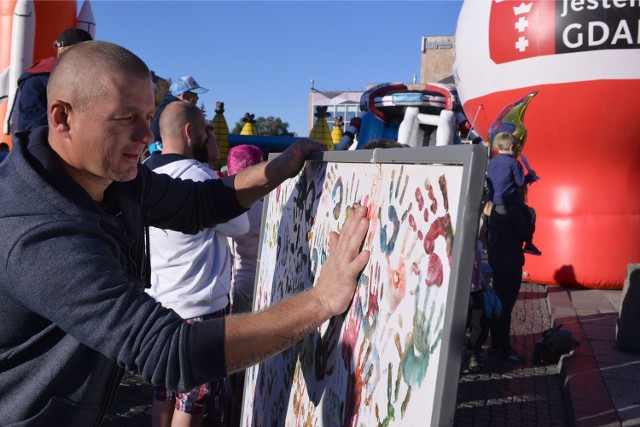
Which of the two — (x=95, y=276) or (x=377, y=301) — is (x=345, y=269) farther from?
(x=95, y=276)

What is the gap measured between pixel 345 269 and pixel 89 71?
826 mm

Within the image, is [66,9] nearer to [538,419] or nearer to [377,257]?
[538,419]

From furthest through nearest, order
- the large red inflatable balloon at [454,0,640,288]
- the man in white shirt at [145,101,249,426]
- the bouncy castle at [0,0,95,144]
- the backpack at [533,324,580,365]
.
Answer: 1. the bouncy castle at [0,0,95,144]
2. the large red inflatable balloon at [454,0,640,288]
3. the backpack at [533,324,580,365]
4. the man in white shirt at [145,101,249,426]

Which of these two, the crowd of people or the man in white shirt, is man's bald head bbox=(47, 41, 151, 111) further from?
the man in white shirt

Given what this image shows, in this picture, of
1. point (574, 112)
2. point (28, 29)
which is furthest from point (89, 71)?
point (28, 29)

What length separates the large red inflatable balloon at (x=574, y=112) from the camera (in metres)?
7.80

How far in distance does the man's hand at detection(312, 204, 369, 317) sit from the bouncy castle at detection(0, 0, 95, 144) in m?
8.50

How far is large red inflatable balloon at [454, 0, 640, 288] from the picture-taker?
25.6ft

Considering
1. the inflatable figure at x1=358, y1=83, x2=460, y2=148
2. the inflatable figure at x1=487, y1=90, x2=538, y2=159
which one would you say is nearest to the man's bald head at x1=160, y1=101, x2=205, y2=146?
the inflatable figure at x1=487, y1=90, x2=538, y2=159

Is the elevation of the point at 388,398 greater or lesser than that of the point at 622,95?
lesser

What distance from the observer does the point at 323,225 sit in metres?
1.88

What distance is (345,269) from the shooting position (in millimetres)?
1520

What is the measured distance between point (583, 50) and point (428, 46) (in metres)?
65.8

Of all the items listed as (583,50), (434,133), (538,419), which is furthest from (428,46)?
(538,419)
